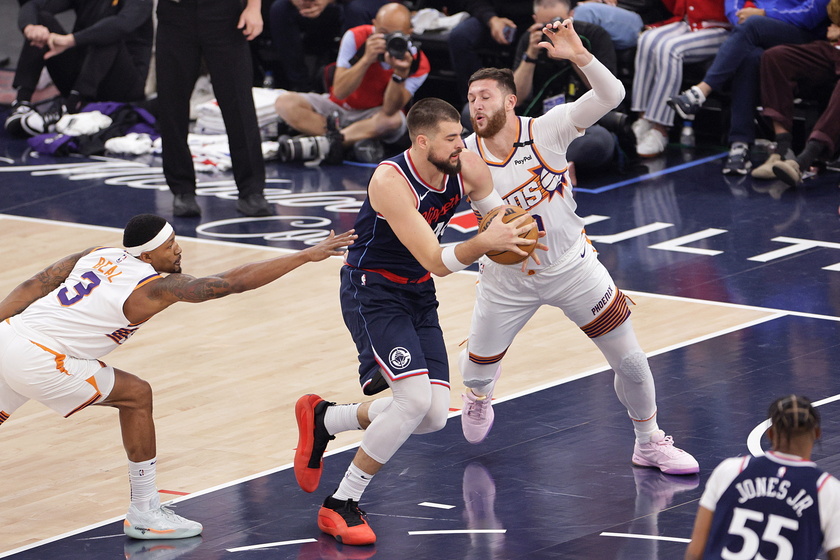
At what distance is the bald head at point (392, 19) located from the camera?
1289 centimetres

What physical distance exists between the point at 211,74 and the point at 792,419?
7.89 meters

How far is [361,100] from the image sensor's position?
44.3 feet

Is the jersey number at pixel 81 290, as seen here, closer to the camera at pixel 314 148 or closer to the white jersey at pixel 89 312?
the white jersey at pixel 89 312

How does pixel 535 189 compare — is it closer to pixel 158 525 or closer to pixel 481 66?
pixel 158 525

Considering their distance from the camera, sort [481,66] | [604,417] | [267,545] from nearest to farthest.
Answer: [267,545] < [604,417] < [481,66]

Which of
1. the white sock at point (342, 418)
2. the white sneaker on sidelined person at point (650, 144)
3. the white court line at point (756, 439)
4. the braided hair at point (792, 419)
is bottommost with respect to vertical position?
the white sneaker on sidelined person at point (650, 144)

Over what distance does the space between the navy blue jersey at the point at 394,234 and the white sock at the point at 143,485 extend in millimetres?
1233

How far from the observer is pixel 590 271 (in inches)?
248

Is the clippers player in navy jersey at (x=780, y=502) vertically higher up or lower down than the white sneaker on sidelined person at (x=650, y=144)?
higher up

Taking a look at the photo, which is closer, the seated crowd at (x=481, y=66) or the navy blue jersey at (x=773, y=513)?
the navy blue jersey at (x=773, y=513)

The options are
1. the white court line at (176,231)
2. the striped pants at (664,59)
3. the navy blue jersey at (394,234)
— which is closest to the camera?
the navy blue jersey at (394,234)

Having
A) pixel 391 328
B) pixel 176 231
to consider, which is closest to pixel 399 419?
pixel 391 328

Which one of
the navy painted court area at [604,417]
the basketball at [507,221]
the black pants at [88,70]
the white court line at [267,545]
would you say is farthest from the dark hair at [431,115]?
the black pants at [88,70]

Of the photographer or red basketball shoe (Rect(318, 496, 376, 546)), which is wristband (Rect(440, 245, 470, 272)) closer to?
red basketball shoe (Rect(318, 496, 376, 546))
